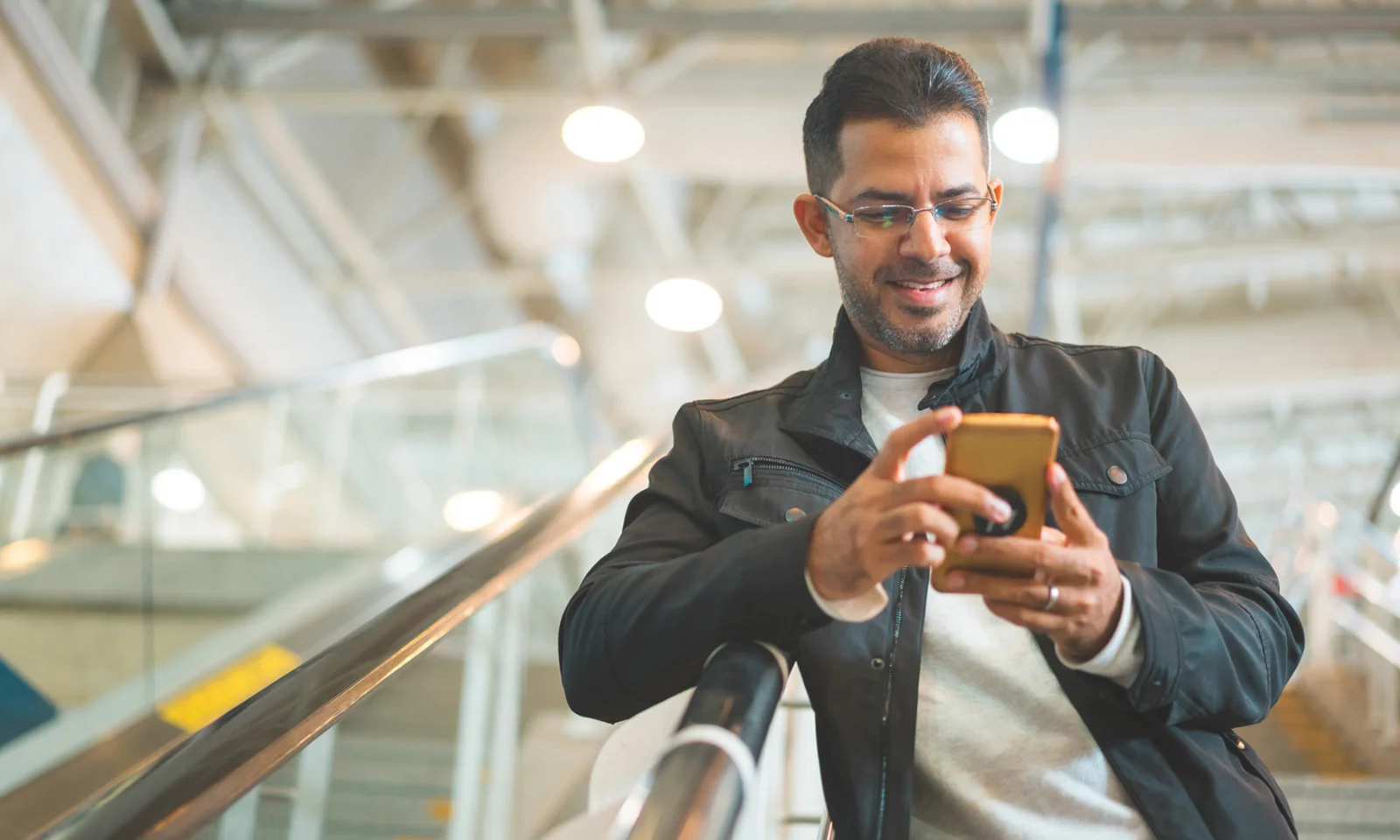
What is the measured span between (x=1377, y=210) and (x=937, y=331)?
12.8 m

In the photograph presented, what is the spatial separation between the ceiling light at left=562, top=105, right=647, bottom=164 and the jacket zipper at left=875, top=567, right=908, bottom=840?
5.77 m

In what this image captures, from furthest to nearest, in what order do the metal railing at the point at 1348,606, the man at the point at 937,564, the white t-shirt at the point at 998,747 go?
the metal railing at the point at 1348,606 → the white t-shirt at the point at 998,747 → the man at the point at 937,564

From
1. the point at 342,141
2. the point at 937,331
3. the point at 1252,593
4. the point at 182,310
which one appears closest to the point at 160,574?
the point at 937,331

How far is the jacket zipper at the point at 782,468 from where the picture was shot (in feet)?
4.72

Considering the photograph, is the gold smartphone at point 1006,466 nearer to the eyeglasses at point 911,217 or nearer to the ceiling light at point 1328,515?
the eyeglasses at point 911,217

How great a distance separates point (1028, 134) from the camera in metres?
6.18

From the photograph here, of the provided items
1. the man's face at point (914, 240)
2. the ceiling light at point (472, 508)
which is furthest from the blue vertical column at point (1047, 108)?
the man's face at point (914, 240)

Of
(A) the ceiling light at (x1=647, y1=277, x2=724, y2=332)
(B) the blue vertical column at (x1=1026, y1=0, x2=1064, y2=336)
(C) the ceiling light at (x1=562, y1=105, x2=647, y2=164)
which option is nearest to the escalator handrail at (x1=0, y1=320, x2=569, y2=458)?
(C) the ceiling light at (x1=562, y1=105, x2=647, y2=164)

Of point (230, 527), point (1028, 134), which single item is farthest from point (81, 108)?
point (1028, 134)

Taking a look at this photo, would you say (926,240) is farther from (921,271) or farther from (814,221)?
(814,221)

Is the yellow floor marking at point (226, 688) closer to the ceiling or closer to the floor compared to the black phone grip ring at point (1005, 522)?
closer to the ceiling

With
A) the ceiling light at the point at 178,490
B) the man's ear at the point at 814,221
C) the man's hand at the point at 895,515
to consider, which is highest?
the ceiling light at the point at 178,490

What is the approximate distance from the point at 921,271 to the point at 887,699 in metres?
0.50

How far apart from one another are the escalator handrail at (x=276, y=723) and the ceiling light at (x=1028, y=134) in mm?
5014
